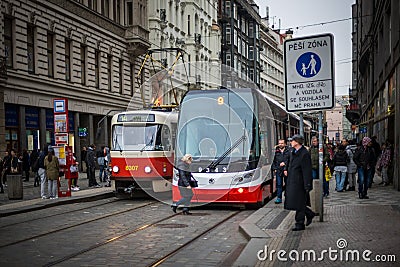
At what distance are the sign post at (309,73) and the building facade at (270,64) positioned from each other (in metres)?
70.6

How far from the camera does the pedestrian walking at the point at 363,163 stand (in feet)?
54.3

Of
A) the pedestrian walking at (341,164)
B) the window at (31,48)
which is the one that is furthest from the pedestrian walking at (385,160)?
the window at (31,48)

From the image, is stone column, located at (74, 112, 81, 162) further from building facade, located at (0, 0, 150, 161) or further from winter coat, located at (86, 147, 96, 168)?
winter coat, located at (86, 147, 96, 168)

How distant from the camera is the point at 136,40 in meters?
40.1

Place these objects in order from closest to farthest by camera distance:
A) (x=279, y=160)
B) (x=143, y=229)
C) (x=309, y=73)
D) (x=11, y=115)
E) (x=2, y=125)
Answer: (x=309, y=73)
(x=143, y=229)
(x=279, y=160)
(x=2, y=125)
(x=11, y=115)

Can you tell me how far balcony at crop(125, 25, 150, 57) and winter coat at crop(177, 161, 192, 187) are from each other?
89.0 feet

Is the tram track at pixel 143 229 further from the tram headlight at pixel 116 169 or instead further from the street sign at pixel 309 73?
the tram headlight at pixel 116 169

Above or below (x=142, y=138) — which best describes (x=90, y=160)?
below

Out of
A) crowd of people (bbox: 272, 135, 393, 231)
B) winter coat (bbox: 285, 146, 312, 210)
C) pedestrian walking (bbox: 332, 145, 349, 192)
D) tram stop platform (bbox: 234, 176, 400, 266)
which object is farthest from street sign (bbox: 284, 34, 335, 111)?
pedestrian walking (bbox: 332, 145, 349, 192)

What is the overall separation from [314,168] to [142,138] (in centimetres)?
580

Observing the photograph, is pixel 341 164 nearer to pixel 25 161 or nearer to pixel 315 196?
pixel 315 196

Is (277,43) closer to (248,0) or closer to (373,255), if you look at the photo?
(248,0)

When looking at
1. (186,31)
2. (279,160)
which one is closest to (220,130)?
(279,160)

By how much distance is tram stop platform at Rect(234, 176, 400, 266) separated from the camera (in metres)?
7.77
